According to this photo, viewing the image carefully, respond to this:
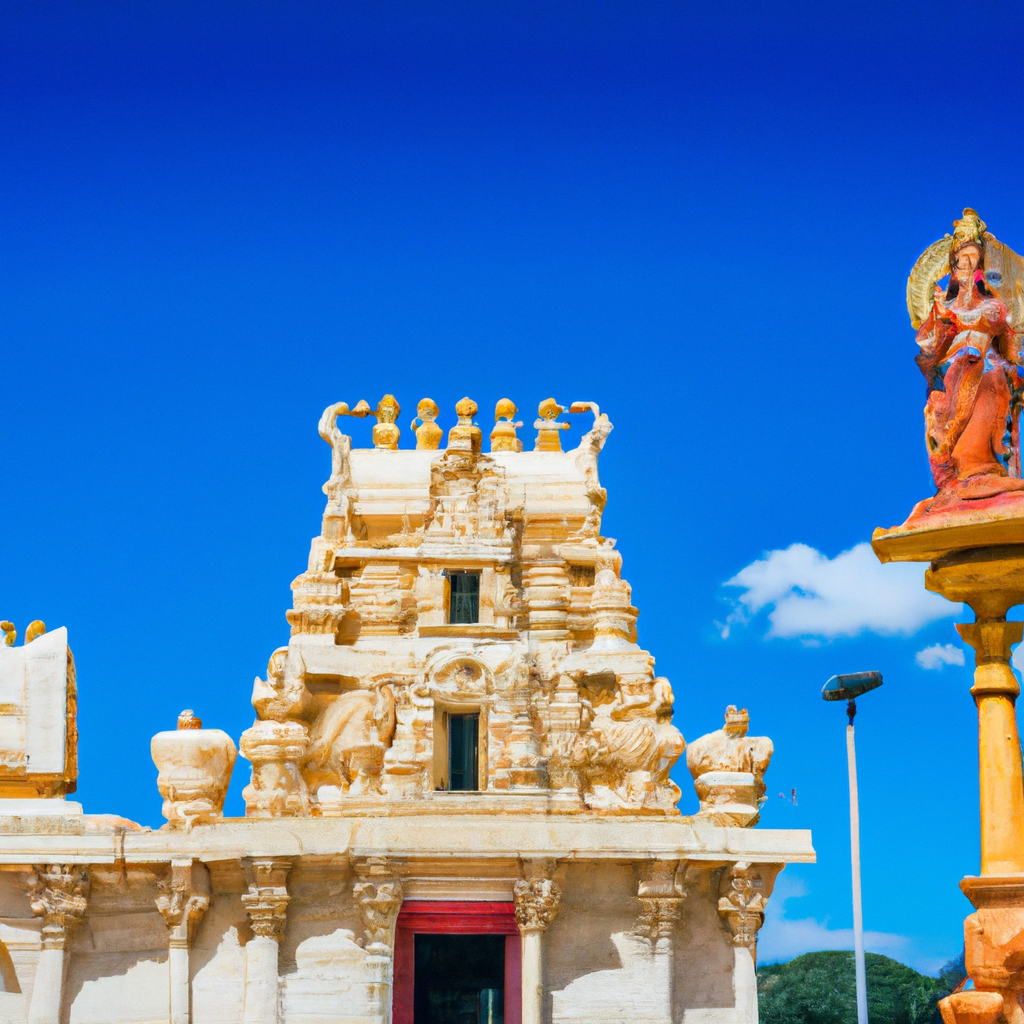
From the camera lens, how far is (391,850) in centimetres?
2433

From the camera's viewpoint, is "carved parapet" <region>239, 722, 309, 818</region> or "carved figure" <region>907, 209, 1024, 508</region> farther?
"carved parapet" <region>239, 722, 309, 818</region>

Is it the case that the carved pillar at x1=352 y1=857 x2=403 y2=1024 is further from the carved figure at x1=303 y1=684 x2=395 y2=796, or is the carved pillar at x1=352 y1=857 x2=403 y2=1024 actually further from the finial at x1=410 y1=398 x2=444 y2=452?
the finial at x1=410 y1=398 x2=444 y2=452

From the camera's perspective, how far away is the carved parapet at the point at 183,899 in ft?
81.7

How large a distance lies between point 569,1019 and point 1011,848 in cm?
980

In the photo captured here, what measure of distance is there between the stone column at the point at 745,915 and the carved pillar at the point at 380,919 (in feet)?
16.8

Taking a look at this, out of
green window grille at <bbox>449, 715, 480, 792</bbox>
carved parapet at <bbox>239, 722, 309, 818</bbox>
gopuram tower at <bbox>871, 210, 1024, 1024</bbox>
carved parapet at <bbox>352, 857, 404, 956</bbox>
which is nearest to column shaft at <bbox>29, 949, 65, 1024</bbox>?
carved parapet at <bbox>239, 722, 309, 818</bbox>

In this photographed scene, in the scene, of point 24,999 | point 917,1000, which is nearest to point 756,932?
point 24,999

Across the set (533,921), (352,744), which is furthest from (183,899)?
(533,921)

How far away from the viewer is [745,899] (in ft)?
81.8

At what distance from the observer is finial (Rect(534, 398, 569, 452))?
104ft

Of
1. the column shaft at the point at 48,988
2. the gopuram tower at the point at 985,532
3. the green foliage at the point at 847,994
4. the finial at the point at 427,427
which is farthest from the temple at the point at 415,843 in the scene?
the green foliage at the point at 847,994

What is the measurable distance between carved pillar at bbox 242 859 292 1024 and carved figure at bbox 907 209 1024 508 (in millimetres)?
12078

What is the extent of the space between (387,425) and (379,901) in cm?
1079

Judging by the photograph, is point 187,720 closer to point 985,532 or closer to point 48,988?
point 48,988
